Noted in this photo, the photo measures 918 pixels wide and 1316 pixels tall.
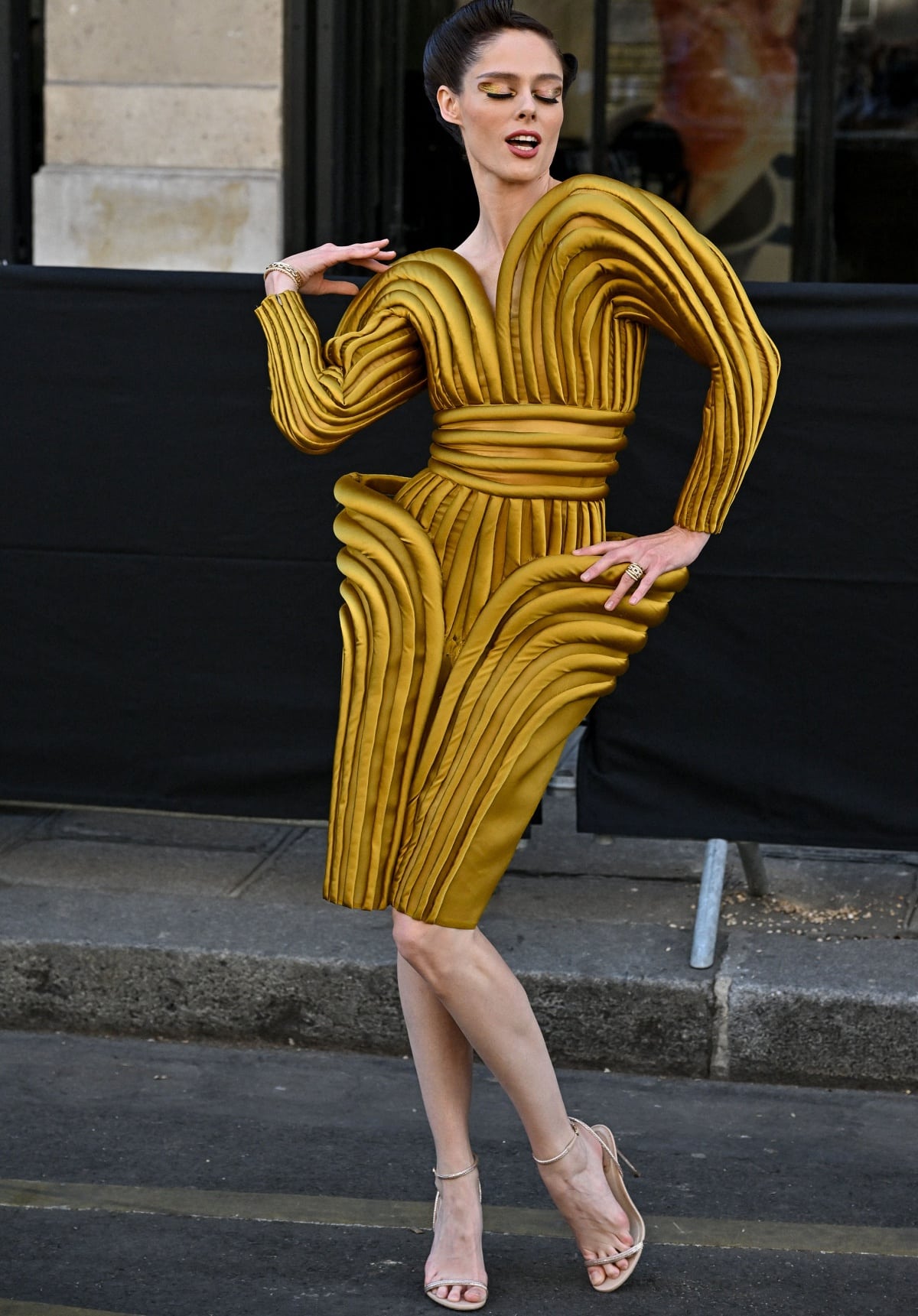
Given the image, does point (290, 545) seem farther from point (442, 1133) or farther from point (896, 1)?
point (896, 1)

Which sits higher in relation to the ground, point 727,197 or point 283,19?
point 283,19

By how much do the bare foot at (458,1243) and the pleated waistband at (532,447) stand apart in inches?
47.9

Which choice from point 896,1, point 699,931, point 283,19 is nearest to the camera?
point 699,931

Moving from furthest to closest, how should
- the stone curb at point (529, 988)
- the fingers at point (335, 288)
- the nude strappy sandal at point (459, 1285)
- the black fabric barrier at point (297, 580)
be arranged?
1. the black fabric barrier at point (297, 580)
2. the stone curb at point (529, 988)
3. the fingers at point (335, 288)
4. the nude strappy sandal at point (459, 1285)

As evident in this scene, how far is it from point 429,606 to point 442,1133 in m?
0.93

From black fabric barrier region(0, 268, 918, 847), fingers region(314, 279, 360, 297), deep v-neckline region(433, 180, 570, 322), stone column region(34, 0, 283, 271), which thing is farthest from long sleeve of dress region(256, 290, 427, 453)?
stone column region(34, 0, 283, 271)

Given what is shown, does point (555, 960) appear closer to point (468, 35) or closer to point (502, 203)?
point (502, 203)

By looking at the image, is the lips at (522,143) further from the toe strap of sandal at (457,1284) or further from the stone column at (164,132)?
the stone column at (164,132)

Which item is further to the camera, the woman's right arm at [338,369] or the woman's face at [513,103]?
the woman's right arm at [338,369]

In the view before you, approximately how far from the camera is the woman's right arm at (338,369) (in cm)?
324

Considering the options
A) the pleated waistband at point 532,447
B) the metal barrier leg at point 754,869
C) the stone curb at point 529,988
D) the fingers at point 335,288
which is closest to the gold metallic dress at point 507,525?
the pleated waistband at point 532,447

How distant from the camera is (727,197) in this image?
8.77 m

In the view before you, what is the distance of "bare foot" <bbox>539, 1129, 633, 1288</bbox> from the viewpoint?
3238mm

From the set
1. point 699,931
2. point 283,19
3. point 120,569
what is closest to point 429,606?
point 699,931
